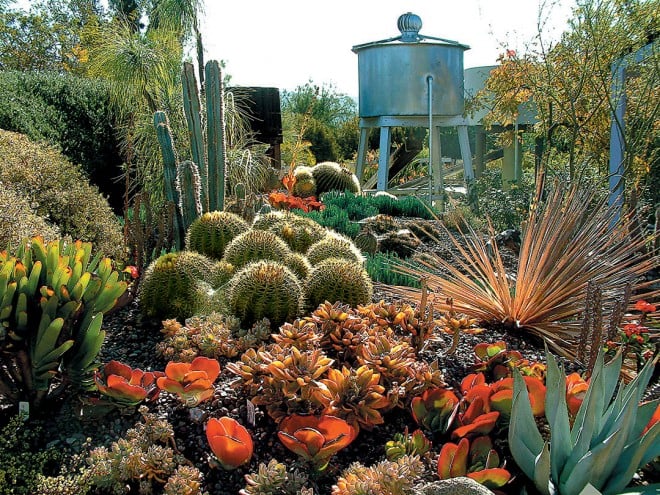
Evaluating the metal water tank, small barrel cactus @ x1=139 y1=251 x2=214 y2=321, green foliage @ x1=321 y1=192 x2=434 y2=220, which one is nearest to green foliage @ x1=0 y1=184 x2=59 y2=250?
small barrel cactus @ x1=139 y1=251 x2=214 y2=321

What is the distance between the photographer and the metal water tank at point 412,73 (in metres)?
9.41

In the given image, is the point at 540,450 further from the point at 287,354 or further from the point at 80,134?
the point at 80,134

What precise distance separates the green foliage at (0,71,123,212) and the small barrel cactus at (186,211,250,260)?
339 cm

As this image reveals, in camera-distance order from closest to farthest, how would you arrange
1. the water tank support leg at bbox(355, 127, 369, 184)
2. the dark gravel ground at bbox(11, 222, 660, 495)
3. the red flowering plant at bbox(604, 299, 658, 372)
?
1. the dark gravel ground at bbox(11, 222, 660, 495)
2. the red flowering plant at bbox(604, 299, 658, 372)
3. the water tank support leg at bbox(355, 127, 369, 184)

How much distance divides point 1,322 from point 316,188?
6853 millimetres

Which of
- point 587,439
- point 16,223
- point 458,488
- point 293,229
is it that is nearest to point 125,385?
point 458,488

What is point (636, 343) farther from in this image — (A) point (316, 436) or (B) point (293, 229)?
(B) point (293, 229)

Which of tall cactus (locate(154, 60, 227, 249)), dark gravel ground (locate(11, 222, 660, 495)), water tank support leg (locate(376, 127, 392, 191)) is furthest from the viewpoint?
water tank support leg (locate(376, 127, 392, 191))

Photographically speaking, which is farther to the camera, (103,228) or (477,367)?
(103,228)

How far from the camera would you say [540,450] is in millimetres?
1854

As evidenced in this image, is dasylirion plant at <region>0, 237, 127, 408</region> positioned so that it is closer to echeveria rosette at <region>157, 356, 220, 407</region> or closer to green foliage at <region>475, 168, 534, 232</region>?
echeveria rosette at <region>157, 356, 220, 407</region>

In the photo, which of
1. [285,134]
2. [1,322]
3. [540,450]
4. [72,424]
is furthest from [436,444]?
[285,134]

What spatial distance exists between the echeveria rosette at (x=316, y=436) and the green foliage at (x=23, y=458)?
29.1 inches

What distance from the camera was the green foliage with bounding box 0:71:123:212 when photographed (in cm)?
670
